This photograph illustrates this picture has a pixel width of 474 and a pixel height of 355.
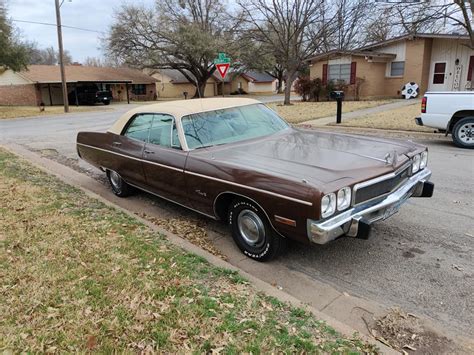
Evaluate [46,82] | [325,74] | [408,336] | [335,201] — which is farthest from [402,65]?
[46,82]

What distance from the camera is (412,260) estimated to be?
12.8 feet

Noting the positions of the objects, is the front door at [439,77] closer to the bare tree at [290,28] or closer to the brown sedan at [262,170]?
the bare tree at [290,28]

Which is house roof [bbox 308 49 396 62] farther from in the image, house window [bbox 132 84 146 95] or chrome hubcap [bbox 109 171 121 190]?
house window [bbox 132 84 146 95]

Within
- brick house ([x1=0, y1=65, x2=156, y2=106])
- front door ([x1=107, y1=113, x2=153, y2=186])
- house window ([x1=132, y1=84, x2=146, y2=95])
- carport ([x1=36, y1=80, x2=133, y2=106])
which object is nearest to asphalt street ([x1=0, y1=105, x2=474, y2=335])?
front door ([x1=107, y1=113, x2=153, y2=186])

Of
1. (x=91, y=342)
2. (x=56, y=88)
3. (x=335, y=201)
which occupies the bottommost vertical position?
(x=91, y=342)

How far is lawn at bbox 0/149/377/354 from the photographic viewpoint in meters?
2.57

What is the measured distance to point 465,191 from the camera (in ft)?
19.4

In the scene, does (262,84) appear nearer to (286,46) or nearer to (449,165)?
(286,46)

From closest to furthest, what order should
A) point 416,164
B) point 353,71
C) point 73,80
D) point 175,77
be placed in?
1. point 416,164
2. point 353,71
3. point 73,80
4. point 175,77

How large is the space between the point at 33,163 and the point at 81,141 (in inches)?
96.9

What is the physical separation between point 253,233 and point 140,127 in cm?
246

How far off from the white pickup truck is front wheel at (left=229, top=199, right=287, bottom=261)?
7.16 meters

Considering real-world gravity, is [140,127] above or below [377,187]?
above

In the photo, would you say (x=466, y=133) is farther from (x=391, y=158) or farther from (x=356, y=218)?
(x=356, y=218)
